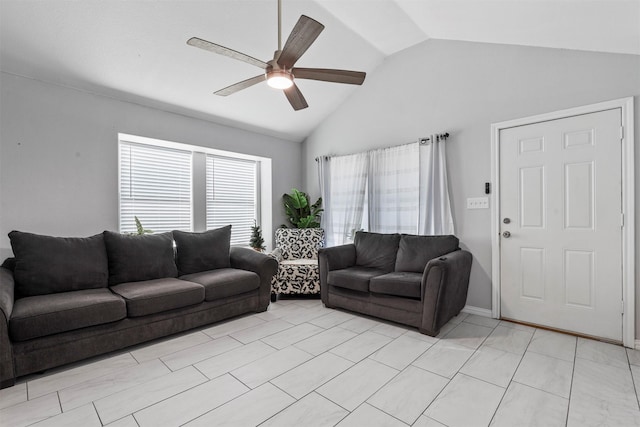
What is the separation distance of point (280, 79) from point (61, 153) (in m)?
2.51

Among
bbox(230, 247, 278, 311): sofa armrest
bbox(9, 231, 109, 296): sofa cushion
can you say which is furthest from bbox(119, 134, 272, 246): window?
bbox(230, 247, 278, 311): sofa armrest

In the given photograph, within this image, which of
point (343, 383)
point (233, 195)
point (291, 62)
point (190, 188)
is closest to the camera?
point (343, 383)

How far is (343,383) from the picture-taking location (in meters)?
2.05

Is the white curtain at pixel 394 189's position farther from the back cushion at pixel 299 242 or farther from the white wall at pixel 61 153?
the white wall at pixel 61 153

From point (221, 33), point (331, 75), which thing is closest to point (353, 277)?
point (331, 75)

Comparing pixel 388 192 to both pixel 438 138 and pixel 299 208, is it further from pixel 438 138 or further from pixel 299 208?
pixel 299 208

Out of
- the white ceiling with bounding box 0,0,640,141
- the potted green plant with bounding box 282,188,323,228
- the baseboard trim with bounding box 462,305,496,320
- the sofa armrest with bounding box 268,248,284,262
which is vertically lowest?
the baseboard trim with bounding box 462,305,496,320

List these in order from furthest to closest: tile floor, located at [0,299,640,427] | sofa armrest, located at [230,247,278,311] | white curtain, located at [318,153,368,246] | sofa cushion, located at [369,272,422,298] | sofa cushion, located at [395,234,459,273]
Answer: white curtain, located at [318,153,368,246], sofa armrest, located at [230,247,278,311], sofa cushion, located at [395,234,459,273], sofa cushion, located at [369,272,422,298], tile floor, located at [0,299,640,427]

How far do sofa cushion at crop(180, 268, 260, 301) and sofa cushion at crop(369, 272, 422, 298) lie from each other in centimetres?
136

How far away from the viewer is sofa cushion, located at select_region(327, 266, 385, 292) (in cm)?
328

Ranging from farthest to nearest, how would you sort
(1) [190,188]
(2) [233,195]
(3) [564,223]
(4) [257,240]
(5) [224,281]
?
(2) [233,195] < (4) [257,240] < (1) [190,188] < (5) [224,281] < (3) [564,223]

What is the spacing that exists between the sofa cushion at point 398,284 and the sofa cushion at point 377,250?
468 millimetres

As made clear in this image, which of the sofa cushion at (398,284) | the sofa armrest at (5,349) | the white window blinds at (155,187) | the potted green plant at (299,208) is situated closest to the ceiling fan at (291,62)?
the sofa cushion at (398,284)

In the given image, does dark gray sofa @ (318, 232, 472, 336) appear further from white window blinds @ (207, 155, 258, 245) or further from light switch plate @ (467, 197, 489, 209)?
white window blinds @ (207, 155, 258, 245)
